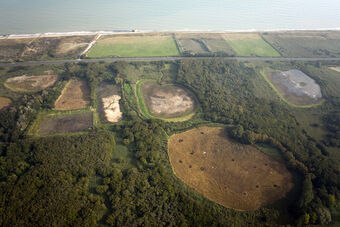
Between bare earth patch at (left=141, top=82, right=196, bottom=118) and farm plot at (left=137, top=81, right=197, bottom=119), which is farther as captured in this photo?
bare earth patch at (left=141, top=82, right=196, bottom=118)

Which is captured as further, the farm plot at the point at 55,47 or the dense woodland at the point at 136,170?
the farm plot at the point at 55,47

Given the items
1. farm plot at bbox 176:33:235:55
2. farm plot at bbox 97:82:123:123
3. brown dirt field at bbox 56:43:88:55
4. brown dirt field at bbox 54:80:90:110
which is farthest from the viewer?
farm plot at bbox 176:33:235:55

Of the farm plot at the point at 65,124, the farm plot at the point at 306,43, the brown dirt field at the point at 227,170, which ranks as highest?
the farm plot at the point at 306,43

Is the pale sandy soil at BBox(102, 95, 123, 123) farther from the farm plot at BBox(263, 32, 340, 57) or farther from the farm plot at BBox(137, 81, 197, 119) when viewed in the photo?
the farm plot at BBox(263, 32, 340, 57)

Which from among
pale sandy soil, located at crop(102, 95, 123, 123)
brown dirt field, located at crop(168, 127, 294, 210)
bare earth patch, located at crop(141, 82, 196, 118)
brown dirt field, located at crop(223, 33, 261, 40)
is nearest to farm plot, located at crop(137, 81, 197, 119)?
bare earth patch, located at crop(141, 82, 196, 118)

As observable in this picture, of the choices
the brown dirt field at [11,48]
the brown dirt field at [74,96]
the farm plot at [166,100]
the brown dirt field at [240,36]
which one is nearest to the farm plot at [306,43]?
the brown dirt field at [240,36]

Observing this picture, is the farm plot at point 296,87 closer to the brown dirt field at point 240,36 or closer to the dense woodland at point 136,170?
the dense woodland at point 136,170

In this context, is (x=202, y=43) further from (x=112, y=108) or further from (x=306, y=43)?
(x=112, y=108)
